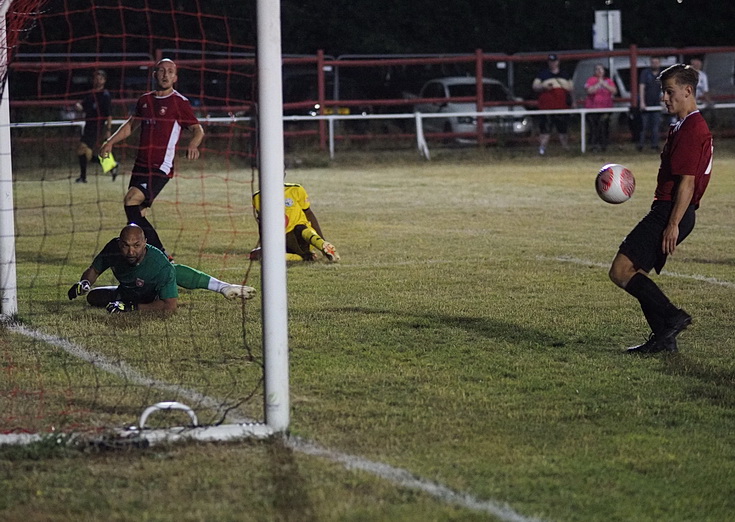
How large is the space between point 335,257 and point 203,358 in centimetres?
399

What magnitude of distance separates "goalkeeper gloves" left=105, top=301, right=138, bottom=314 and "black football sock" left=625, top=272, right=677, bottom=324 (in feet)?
10.8

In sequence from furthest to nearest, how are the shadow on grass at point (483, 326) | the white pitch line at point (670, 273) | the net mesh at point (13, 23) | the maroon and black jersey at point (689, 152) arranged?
the white pitch line at point (670, 273)
the shadow on grass at point (483, 326)
the maroon and black jersey at point (689, 152)
the net mesh at point (13, 23)

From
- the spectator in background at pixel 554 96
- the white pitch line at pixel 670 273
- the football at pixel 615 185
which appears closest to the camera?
the football at pixel 615 185

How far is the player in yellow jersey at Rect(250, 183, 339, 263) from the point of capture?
1031 cm

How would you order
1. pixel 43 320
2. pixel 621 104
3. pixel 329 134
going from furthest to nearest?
pixel 621 104 < pixel 329 134 < pixel 43 320

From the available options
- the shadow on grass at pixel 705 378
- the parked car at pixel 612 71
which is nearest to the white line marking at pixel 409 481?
the shadow on grass at pixel 705 378

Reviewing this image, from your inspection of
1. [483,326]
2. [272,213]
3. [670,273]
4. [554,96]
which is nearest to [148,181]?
[483,326]

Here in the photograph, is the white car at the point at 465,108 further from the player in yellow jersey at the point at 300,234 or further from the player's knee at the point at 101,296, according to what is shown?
the player's knee at the point at 101,296

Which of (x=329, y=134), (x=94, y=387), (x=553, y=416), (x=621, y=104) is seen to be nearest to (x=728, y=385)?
(x=553, y=416)

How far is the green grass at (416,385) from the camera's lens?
163 inches

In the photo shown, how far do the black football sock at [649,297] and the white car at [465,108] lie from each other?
63.2 ft

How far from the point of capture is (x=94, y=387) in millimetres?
5750

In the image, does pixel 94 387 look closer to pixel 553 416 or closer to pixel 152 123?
pixel 553 416

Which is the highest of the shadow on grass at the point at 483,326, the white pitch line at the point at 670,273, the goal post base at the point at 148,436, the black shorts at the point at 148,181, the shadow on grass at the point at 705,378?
the black shorts at the point at 148,181
